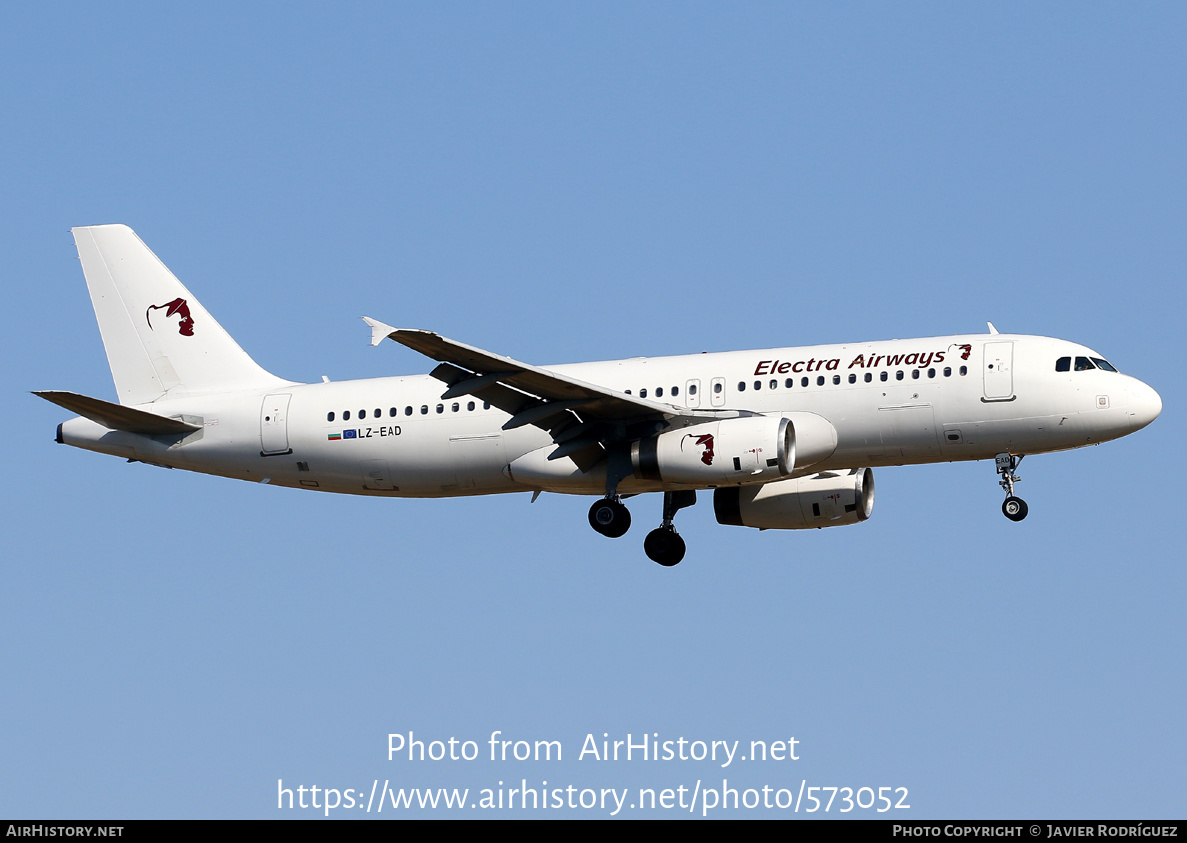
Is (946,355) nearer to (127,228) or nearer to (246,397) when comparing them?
(246,397)

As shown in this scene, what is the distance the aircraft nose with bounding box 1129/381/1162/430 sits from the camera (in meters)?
38.9

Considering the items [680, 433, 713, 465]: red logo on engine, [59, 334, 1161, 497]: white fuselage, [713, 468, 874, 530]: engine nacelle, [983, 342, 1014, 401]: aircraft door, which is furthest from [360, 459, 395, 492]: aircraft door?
[983, 342, 1014, 401]: aircraft door

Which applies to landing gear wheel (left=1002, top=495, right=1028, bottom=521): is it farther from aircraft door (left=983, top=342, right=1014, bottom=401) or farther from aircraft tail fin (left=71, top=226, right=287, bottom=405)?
aircraft tail fin (left=71, top=226, right=287, bottom=405)

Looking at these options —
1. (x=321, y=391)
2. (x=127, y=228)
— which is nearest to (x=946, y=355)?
(x=321, y=391)

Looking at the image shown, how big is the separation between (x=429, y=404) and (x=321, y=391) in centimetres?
332

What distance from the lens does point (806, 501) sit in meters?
44.7

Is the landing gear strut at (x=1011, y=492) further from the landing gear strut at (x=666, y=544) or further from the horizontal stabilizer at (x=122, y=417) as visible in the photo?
the horizontal stabilizer at (x=122, y=417)

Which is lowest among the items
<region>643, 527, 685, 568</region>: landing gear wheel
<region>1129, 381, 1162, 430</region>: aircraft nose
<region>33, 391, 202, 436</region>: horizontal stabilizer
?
<region>643, 527, 685, 568</region>: landing gear wheel

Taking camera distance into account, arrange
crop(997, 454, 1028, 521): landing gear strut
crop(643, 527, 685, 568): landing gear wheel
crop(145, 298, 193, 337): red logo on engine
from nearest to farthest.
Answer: crop(997, 454, 1028, 521): landing gear strut
crop(643, 527, 685, 568): landing gear wheel
crop(145, 298, 193, 337): red logo on engine

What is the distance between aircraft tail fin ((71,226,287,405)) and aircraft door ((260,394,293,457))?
5.61 feet

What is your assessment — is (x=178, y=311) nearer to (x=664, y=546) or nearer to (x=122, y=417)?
(x=122, y=417)

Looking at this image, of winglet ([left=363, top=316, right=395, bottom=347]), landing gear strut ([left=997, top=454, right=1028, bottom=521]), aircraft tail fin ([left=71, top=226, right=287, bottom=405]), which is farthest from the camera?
aircraft tail fin ([left=71, top=226, right=287, bottom=405])
